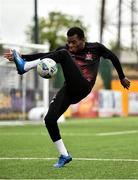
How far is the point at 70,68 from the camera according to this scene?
32.4ft

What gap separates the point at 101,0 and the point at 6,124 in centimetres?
3175

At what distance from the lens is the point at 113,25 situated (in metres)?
63.6

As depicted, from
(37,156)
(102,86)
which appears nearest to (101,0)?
(102,86)

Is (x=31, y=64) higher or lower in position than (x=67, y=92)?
higher

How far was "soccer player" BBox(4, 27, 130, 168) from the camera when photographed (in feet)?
32.4

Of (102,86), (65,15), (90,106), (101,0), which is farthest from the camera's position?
(65,15)

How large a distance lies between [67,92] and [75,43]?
735mm

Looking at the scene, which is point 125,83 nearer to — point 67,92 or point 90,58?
point 90,58

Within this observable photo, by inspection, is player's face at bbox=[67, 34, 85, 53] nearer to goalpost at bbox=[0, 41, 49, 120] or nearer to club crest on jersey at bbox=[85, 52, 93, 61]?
club crest on jersey at bbox=[85, 52, 93, 61]

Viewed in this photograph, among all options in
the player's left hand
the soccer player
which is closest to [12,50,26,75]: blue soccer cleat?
the soccer player

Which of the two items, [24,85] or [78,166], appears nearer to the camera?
[78,166]

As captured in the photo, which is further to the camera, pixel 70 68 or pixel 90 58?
pixel 90 58

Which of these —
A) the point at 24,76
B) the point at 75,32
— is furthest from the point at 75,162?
the point at 24,76

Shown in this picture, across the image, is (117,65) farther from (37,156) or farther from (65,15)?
(65,15)
